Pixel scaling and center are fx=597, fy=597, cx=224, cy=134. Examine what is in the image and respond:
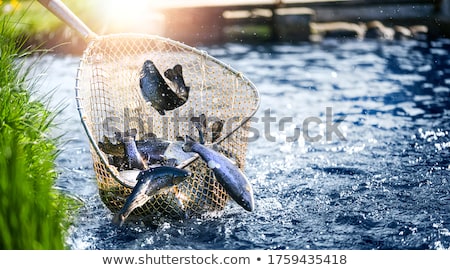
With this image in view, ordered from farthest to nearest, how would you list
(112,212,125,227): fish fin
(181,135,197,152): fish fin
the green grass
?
(181,135,197,152): fish fin < (112,212,125,227): fish fin < the green grass

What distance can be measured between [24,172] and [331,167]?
2567 millimetres

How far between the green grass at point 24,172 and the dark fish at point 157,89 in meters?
0.66

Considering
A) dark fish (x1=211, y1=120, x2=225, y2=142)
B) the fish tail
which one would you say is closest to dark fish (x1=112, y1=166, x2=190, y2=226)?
dark fish (x1=211, y1=120, x2=225, y2=142)

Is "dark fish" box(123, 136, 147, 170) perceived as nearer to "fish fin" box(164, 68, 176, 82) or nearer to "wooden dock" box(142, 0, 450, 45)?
"fish fin" box(164, 68, 176, 82)

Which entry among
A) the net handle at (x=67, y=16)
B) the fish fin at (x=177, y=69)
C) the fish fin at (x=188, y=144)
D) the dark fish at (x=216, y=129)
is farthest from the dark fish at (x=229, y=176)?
the net handle at (x=67, y=16)

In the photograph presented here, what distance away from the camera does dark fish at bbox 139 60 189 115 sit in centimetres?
392

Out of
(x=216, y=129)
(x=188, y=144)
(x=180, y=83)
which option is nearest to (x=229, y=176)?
(x=188, y=144)

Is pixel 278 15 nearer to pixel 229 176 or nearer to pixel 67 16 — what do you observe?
pixel 67 16

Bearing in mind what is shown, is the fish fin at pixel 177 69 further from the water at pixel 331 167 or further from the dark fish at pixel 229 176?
the water at pixel 331 167

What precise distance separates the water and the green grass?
0.43 metres
